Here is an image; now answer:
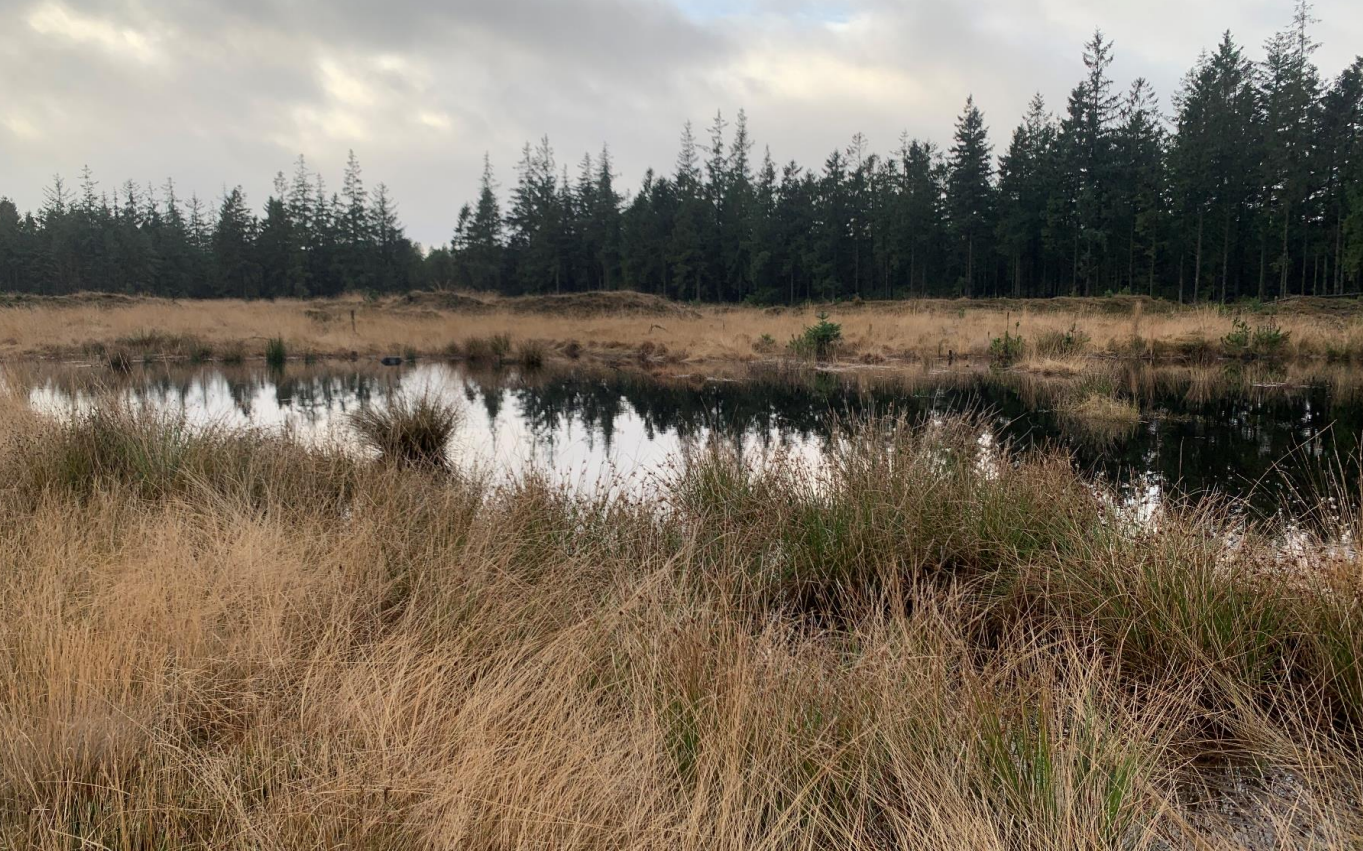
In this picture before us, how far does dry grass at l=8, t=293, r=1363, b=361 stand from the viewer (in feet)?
61.4

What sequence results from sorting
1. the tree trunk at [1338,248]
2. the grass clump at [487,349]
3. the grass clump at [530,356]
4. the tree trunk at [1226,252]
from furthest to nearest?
the tree trunk at [1226,252]
the tree trunk at [1338,248]
the grass clump at [487,349]
the grass clump at [530,356]

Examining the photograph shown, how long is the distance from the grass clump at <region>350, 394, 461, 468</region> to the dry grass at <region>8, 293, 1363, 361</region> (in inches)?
535

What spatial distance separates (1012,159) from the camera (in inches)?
1766

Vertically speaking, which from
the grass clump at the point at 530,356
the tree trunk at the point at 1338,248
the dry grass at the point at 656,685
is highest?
the tree trunk at the point at 1338,248

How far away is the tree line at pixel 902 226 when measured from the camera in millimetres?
37281

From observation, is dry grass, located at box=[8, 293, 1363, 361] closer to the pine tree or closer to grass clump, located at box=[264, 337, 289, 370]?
grass clump, located at box=[264, 337, 289, 370]

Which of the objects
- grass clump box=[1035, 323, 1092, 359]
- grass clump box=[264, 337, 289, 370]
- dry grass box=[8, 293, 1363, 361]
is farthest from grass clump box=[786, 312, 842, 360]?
grass clump box=[264, 337, 289, 370]

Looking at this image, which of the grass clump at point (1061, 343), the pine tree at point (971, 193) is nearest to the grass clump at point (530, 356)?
the grass clump at point (1061, 343)

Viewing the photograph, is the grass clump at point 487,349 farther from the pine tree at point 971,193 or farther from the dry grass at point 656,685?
the pine tree at point 971,193

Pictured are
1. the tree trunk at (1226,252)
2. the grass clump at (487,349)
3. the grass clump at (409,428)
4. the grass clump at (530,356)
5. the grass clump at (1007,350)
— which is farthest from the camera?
the tree trunk at (1226,252)

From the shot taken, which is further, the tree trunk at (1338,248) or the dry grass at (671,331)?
the tree trunk at (1338,248)

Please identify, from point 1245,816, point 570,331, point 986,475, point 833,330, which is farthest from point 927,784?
point 570,331

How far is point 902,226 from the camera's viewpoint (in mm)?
48094

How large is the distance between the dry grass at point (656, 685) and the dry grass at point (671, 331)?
16346mm
